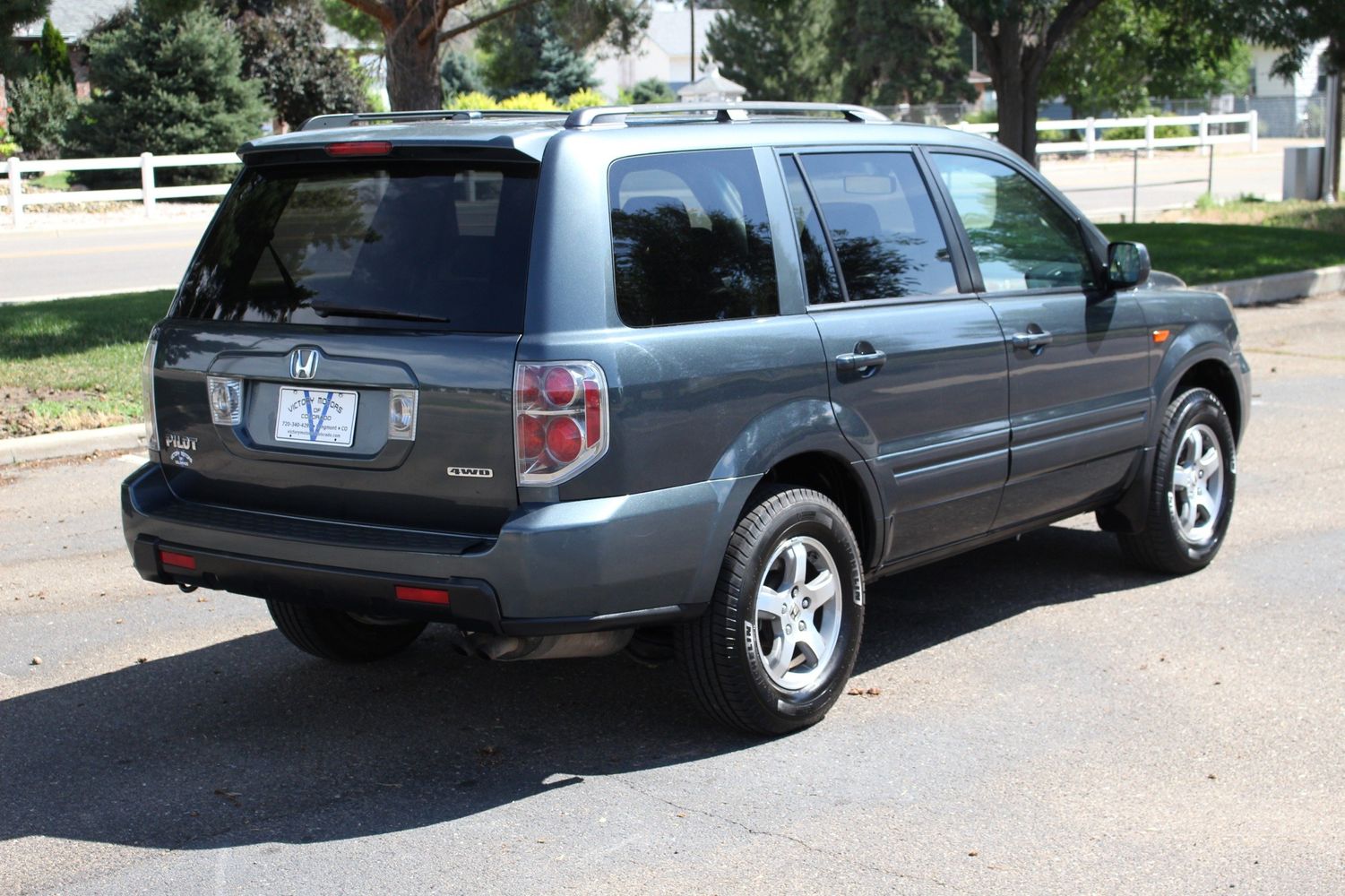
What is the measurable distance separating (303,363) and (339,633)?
4.67 feet

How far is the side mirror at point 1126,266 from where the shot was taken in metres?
6.33

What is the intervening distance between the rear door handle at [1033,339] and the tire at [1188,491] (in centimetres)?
101

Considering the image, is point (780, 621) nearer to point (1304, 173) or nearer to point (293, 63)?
point (1304, 173)

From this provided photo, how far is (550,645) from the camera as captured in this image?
4711mm

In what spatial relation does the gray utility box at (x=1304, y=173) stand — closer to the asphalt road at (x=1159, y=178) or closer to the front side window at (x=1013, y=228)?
the asphalt road at (x=1159, y=178)

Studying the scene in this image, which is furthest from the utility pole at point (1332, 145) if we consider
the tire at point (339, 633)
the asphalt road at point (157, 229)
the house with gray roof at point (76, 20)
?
the house with gray roof at point (76, 20)

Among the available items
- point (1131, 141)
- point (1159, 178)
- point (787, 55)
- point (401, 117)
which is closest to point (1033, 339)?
point (401, 117)

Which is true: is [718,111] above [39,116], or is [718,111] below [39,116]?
below

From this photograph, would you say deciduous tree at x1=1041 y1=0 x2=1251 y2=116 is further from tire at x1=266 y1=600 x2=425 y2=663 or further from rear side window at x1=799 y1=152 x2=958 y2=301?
tire at x1=266 y1=600 x2=425 y2=663

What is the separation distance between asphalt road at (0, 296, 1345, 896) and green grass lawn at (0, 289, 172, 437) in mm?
3404

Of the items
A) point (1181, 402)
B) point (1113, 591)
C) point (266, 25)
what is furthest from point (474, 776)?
point (266, 25)

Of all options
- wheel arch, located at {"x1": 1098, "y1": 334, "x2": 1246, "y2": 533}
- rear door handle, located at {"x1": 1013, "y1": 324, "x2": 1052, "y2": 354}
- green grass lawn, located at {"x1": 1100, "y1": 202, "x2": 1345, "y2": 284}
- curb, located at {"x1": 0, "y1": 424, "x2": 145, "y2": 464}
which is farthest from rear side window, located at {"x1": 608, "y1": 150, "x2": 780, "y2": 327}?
green grass lawn, located at {"x1": 1100, "y1": 202, "x2": 1345, "y2": 284}

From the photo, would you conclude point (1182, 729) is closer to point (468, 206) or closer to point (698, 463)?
point (698, 463)

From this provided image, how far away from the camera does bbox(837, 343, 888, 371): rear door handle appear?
203 inches
